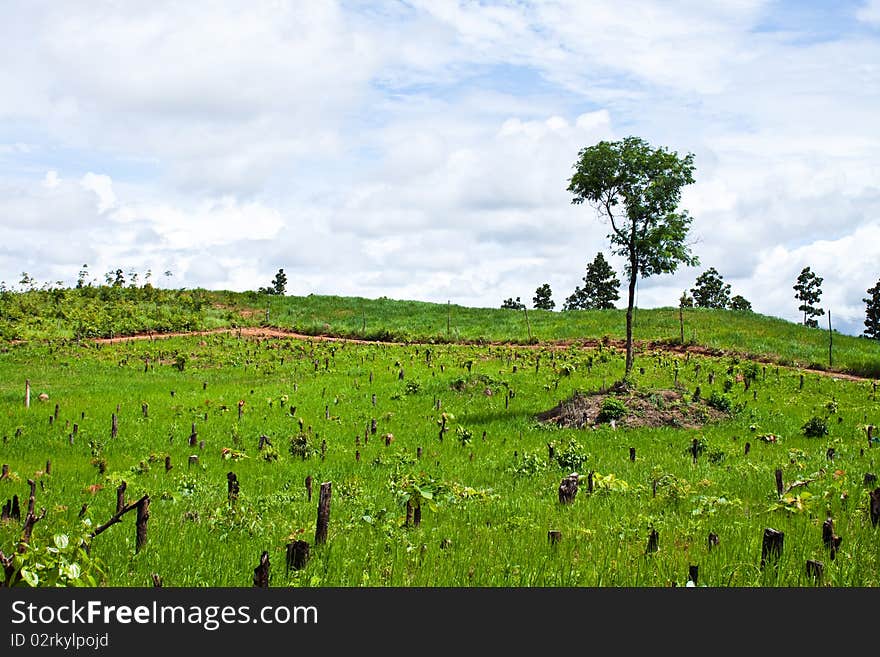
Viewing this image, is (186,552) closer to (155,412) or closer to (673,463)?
(673,463)

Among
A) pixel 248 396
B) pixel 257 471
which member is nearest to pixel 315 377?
pixel 248 396

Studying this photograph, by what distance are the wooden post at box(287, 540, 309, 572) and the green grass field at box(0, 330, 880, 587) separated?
0.10 meters

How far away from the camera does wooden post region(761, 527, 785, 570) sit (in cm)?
735

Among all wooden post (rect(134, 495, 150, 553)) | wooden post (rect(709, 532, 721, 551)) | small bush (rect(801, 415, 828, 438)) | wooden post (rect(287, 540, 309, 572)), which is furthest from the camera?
small bush (rect(801, 415, 828, 438))

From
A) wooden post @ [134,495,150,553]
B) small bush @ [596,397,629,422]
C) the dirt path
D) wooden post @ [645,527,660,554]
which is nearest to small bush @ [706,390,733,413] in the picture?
small bush @ [596,397,629,422]

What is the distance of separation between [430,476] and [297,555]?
18.1 feet

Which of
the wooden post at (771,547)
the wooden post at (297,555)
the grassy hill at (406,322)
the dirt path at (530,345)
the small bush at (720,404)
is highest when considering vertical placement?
the grassy hill at (406,322)

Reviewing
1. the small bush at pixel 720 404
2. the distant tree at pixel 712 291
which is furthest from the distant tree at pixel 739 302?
the small bush at pixel 720 404

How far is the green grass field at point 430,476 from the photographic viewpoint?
7551 millimetres

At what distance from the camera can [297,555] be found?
24.2 feet

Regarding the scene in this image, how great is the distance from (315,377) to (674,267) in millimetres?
17389

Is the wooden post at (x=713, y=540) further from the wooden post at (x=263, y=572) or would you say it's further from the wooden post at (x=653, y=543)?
the wooden post at (x=263, y=572)

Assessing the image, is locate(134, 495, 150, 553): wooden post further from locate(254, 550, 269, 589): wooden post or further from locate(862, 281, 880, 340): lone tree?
locate(862, 281, 880, 340): lone tree

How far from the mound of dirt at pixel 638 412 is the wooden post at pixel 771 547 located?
12.5 m
